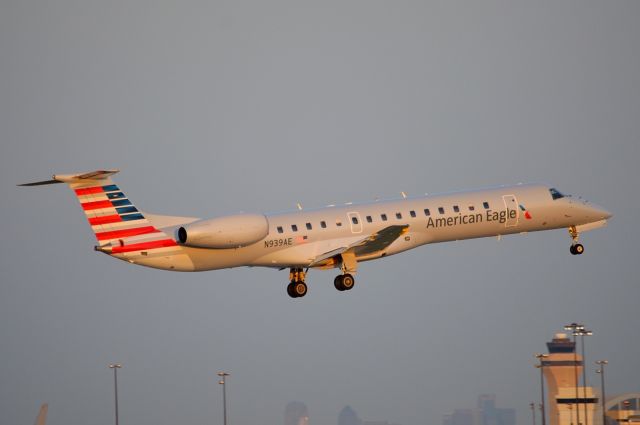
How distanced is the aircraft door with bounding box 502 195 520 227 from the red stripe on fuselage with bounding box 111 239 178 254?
14169mm

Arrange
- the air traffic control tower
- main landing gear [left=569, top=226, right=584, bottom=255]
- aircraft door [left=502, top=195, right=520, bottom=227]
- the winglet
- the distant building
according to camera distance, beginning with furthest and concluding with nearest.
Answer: the air traffic control tower
the distant building
main landing gear [left=569, top=226, right=584, bottom=255]
aircraft door [left=502, top=195, right=520, bottom=227]
the winglet

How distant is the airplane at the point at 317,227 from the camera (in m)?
44.7

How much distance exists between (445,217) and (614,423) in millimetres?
60705

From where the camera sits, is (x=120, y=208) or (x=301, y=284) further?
(x=301, y=284)

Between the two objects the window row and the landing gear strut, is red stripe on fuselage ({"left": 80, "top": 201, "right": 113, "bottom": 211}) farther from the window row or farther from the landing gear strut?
the landing gear strut

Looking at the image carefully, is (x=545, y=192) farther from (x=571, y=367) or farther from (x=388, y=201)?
(x=571, y=367)

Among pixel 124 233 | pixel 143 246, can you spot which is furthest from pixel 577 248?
pixel 124 233

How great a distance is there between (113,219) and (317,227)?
777 cm

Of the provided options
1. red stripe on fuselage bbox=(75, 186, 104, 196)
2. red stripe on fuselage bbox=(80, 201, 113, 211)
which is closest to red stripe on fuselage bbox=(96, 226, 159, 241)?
red stripe on fuselage bbox=(80, 201, 113, 211)

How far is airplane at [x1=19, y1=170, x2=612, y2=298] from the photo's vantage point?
44.7 m

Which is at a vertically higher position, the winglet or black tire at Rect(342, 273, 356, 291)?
the winglet

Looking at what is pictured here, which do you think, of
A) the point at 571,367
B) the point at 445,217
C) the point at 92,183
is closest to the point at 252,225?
the point at 92,183

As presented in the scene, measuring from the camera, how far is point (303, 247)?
47.8 meters

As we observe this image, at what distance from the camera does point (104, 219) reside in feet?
146
